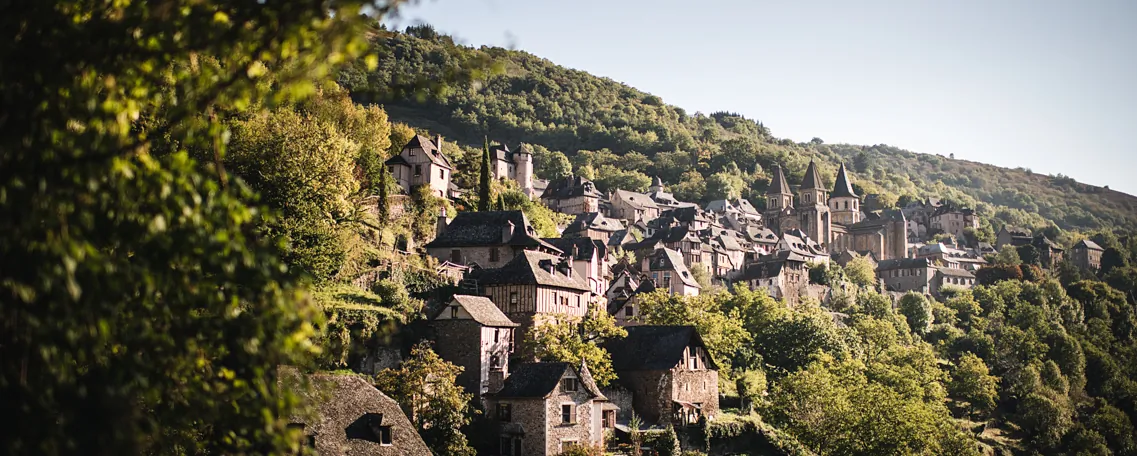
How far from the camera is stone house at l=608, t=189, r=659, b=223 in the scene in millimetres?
134250

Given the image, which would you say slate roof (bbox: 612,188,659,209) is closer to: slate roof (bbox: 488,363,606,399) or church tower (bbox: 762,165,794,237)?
church tower (bbox: 762,165,794,237)

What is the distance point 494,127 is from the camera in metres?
193

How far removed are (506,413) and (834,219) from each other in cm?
13149

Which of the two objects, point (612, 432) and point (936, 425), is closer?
point (612, 432)

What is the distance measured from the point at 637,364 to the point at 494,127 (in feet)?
460

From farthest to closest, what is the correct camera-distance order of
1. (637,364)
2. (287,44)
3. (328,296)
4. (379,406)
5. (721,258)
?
(721,258) → (637,364) → (328,296) → (379,406) → (287,44)

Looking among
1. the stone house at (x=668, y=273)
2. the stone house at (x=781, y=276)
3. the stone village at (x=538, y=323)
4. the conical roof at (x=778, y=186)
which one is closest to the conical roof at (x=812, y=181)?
the conical roof at (x=778, y=186)

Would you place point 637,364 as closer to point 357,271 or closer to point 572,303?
point 572,303

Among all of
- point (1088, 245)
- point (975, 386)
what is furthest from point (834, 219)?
point (975, 386)

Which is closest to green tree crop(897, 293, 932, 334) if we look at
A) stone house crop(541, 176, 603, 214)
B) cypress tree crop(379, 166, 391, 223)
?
stone house crop(541, 176, 603, 214)

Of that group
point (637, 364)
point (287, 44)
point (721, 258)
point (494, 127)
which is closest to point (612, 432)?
Result: point (637, 364)

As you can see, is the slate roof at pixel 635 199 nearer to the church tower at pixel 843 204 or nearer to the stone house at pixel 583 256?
the church tower at pixel 843 204

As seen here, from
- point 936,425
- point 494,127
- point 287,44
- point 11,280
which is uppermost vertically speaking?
point 494,127

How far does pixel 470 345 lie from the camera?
4669 centimetres
